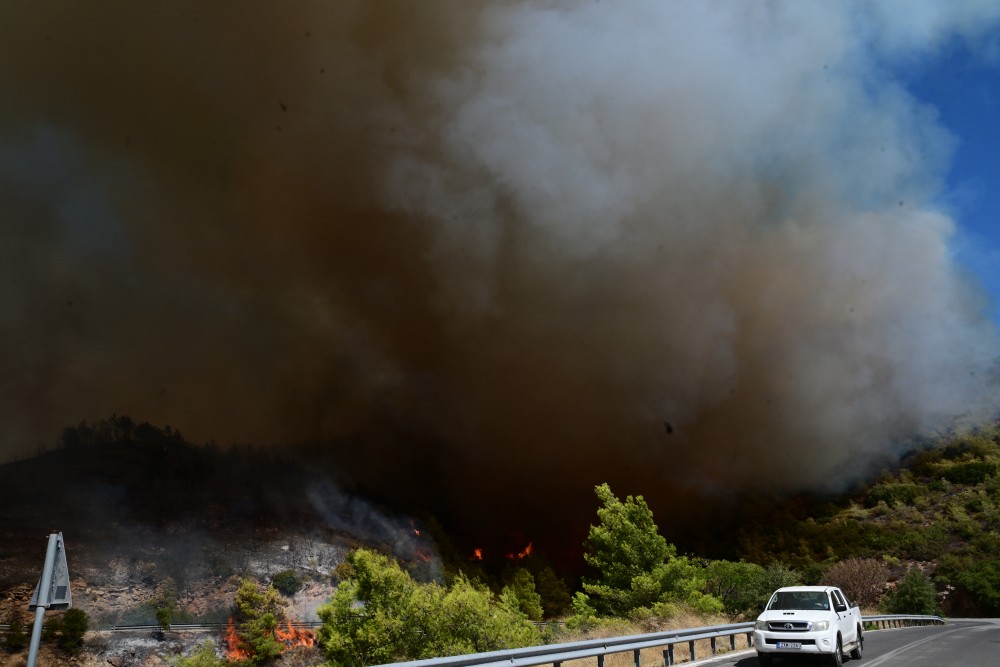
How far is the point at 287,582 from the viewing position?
186 meters

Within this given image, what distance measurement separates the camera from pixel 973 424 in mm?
158750

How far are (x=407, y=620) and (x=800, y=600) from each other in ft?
64.4

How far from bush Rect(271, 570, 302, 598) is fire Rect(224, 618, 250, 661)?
2405 centimetres

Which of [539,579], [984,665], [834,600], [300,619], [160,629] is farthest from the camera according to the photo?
[300,619]

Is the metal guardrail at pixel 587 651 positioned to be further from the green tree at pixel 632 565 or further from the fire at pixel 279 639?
the fire at pixel 279 639

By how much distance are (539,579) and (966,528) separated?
68.6 meters

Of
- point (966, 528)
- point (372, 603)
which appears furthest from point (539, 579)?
point (372, 603)

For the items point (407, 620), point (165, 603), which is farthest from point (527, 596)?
point (165, 603)

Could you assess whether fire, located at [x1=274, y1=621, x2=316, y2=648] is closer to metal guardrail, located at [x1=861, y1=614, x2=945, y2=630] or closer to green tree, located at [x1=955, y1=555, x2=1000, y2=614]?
green tree, located at [x1=955, y1=555, x2=1000, y2=614]

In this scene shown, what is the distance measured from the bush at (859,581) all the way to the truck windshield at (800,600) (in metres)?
46.8

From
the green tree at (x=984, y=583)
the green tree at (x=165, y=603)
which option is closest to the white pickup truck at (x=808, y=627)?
the green tree at (x=984, y=583)

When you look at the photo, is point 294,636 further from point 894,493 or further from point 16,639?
point 894,493

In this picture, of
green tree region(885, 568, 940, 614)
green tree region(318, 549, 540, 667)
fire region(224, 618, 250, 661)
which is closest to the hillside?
green tree region(885, 568, 940, 614)

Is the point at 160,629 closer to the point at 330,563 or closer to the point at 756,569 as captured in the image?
the point at 330,563
